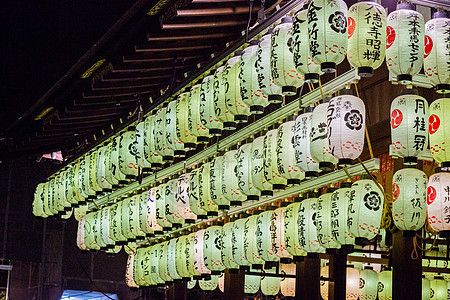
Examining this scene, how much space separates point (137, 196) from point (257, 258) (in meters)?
3.62

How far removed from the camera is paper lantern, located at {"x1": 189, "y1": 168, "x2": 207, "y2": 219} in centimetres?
1007

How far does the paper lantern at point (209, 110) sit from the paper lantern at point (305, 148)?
1.58 metres

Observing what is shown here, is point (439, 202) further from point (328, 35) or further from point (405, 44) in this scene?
point (328, 35)

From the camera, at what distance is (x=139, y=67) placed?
35.8 feet

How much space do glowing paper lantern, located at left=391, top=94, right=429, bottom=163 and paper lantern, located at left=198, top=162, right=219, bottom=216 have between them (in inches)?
137

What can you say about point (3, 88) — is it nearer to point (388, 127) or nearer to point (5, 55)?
point (5, 55)

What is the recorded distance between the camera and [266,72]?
293 inches

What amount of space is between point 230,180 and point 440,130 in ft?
10.3

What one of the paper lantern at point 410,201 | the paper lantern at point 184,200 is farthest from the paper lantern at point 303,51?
the paper lantern at point 184,200

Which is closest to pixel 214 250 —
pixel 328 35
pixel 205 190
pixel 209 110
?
pixel 205 190

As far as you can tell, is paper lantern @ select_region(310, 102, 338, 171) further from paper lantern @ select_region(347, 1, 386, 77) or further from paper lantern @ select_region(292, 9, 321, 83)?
paper lantern @ select_region(347, 1, 386, 77)

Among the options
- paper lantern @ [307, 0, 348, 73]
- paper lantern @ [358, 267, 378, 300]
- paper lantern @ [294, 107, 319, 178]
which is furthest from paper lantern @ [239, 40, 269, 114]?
paper lantern @ [358, 267, 378, 300]

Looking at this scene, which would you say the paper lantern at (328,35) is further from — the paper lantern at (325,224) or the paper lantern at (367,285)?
the paper lantern at (367,285)

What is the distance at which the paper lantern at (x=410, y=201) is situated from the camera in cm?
739
